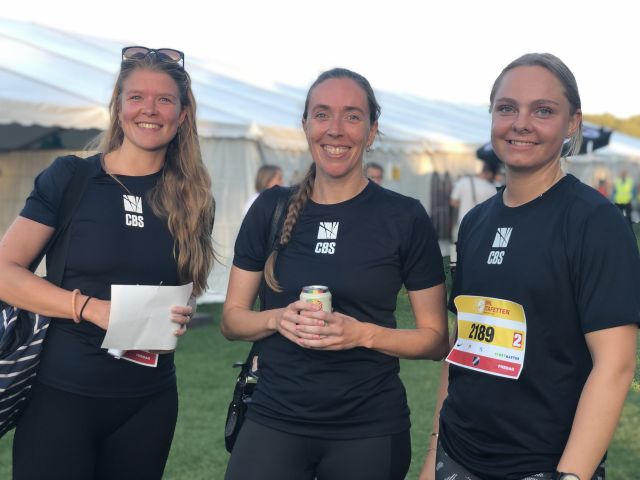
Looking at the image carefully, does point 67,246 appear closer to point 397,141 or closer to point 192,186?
point 192,186

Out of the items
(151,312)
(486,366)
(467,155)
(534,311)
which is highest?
(534,311)

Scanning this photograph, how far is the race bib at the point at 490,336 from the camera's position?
6.98 feet

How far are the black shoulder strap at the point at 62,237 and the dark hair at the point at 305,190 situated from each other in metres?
0.64

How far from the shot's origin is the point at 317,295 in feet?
7.50

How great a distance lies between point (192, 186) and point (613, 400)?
160 centimetres

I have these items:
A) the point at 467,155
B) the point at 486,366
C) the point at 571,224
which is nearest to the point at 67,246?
the point at 486,366

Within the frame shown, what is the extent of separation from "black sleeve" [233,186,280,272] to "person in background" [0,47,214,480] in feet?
0.61

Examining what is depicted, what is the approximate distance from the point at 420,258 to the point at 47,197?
1194 mm

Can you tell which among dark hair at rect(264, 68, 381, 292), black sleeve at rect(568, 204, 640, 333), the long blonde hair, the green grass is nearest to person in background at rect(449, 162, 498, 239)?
the green grass

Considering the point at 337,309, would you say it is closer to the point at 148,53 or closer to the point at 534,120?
the point at 534,120

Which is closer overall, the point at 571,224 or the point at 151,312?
the point at 571,224

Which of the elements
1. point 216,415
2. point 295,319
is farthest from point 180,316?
point 216,415

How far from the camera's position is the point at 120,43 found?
1658 centimetres

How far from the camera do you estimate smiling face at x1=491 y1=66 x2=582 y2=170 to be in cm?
221
